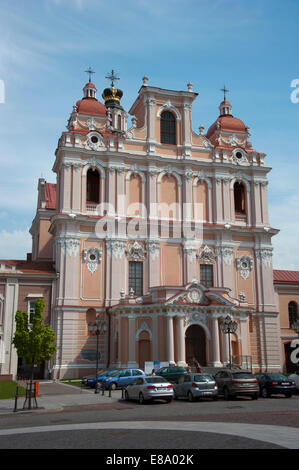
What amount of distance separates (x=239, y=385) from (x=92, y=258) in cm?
2383

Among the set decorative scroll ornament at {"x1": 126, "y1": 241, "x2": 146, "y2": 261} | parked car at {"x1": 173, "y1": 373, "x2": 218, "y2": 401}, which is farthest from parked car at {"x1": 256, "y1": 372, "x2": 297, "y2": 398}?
decorative scroll ornament at {"x1": 126, "y1": 241, "x2": 146, "y2": 261}

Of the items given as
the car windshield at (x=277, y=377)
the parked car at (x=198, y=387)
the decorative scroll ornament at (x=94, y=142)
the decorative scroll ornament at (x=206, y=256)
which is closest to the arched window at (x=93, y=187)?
the decorative scroll ornament at (x=94, y=142)

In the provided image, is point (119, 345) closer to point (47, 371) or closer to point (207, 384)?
point (47, 371)

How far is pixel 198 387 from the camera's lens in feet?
80.1

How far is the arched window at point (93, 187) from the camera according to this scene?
49.1m

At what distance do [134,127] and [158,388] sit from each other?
32.2 meters

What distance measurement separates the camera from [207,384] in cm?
2458

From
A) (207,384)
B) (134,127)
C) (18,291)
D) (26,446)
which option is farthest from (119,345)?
(26,446)

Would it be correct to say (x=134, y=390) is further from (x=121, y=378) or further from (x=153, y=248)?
(x=153, y=248)

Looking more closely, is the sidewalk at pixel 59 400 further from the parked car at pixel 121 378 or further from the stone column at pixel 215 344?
the stone column at pixel 215 344

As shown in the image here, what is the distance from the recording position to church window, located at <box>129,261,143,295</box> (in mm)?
46594

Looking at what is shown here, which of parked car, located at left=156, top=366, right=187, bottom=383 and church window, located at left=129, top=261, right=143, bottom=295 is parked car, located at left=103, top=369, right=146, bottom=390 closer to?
parked car, located at left=156, top=366, right=187, bottom=383

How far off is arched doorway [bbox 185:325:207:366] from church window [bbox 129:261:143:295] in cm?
682

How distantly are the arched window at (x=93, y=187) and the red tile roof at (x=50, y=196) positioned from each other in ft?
50.8
